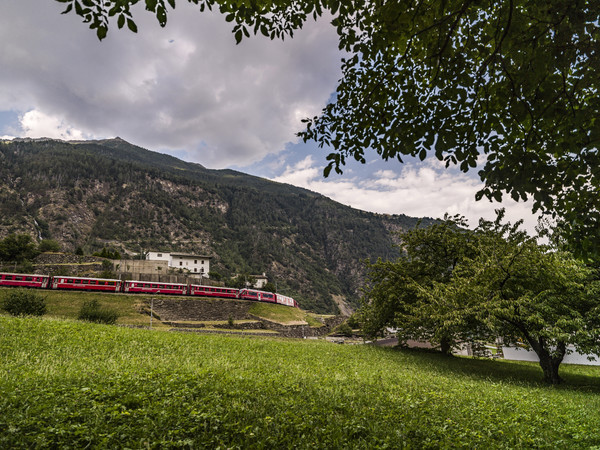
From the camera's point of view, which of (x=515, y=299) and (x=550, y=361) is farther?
(x=515, y=299)

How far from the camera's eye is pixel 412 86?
5.32m

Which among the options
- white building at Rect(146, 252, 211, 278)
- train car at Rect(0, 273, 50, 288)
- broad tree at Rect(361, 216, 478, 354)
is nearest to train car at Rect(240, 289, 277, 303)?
train car at Rect(0, 273, 50, 288)

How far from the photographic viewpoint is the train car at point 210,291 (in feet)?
162

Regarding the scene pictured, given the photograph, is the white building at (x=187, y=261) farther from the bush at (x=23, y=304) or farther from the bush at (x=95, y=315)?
the bush at (x=23, y=304)

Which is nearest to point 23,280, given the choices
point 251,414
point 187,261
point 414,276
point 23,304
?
point 23,304

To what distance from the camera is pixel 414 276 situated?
2167 centimetres

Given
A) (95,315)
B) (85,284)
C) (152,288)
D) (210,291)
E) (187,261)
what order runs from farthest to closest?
(187,261), (210,291), (152,288), (85,284), (95,315)

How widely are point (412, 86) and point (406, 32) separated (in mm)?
832

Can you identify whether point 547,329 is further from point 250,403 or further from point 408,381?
point 250,403

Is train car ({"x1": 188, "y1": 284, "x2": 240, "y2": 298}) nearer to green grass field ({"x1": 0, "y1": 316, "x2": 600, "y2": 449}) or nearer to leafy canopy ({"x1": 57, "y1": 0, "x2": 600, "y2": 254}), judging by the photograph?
green grass field ({"x1": 0, "y1": 316, "x2": 600, "y2": 449})

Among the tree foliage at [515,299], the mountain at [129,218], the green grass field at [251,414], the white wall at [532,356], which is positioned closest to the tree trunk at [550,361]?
the tree foliage at [515,299]

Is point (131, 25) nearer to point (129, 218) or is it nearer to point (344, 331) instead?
point (344, 331)

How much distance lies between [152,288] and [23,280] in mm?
14430

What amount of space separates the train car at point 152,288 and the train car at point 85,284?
53.4 inches
